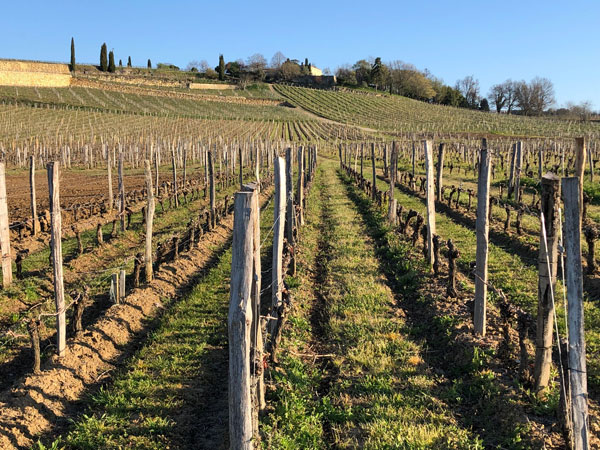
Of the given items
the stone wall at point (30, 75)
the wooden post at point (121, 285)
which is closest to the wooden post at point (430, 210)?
the wooden post at point (121, 285)

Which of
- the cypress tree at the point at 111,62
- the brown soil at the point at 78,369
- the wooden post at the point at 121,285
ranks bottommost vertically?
the brown soil at the point at 78,369

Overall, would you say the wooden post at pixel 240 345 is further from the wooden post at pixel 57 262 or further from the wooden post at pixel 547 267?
the wooden post at pixel 57 262

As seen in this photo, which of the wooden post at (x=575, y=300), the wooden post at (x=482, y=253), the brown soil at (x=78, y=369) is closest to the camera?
the wooden post at (x=575, y=300)

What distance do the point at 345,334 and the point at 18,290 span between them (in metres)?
6.21

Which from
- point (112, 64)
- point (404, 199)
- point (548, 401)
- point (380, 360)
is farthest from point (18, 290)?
point (112, 64)

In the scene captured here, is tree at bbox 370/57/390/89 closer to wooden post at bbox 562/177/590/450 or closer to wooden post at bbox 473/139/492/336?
wooden post at bbox 473/139/492/336

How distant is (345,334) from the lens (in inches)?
274

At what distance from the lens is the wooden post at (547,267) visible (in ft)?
15.4

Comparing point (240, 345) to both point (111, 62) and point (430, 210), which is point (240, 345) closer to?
point (430, 210)

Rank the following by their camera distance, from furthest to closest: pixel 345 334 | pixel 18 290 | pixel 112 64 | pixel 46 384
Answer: pixel 112 64 < pixel 18 290 < pixel 345 334 < pixel 46 384

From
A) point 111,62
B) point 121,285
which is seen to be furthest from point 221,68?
point 121,285

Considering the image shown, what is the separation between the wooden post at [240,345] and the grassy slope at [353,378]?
1.84 ft

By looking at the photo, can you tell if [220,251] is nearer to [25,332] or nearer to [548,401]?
[25,332]

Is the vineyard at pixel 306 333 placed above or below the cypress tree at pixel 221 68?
below
